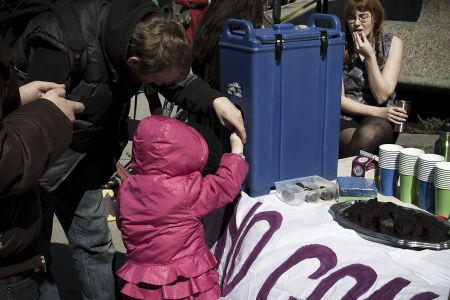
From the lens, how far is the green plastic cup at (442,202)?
2060mm

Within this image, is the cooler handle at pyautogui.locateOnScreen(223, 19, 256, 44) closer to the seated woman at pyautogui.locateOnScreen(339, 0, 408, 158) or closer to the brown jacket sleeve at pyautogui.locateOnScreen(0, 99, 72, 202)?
the brown jacket sleeve at pyautogui.locateOnScreen(0, 99, 72, 202)

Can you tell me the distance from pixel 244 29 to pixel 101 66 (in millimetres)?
539

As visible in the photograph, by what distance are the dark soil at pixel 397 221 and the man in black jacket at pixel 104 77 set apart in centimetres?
50

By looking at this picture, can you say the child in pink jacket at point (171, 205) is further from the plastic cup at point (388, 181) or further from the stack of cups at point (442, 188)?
the stack of cups at point (442, 188)

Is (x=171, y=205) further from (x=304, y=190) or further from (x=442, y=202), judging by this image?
(x=442, y=202)

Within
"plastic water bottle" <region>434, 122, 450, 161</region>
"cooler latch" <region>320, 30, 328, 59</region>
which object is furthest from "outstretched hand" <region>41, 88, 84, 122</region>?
"plastic water bottle" <region>434, 122, 450, 161</region>

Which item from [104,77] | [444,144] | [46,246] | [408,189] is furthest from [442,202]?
[46,246]

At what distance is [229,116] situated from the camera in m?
2.20

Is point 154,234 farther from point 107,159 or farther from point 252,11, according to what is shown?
point 252,11

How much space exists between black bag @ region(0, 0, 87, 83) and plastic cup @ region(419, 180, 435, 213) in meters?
1.29

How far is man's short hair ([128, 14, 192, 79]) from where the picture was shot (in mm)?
2062

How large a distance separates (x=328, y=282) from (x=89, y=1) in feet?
4.25

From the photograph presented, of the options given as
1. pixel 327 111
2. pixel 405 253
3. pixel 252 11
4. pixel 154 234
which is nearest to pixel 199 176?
pixel 154 234

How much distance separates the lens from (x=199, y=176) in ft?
7.04
